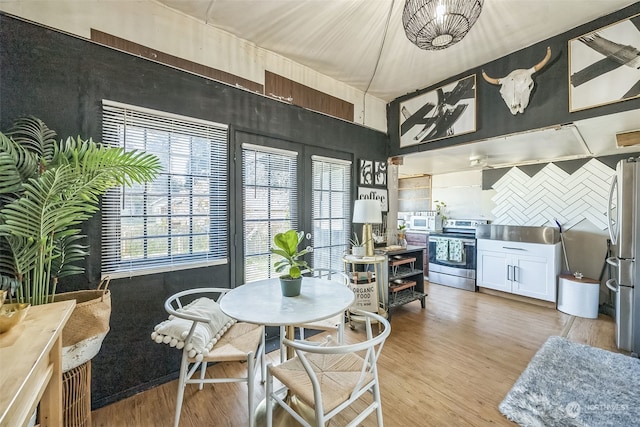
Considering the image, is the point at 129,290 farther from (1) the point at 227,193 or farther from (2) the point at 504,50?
(2) the point at 504,50

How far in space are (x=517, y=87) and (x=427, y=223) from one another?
309cm

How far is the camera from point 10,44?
5.01 feet

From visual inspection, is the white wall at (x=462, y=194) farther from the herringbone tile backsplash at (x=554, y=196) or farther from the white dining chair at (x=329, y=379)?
the white dining chair at (x=329, y=379)

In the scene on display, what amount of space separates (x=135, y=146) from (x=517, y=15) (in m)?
3.23

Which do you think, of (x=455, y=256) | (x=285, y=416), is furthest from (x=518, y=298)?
(x=285, y=416)

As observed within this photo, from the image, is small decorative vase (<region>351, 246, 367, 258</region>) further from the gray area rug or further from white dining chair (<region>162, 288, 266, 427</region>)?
the gray area rug

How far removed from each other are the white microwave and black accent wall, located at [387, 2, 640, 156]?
2.37 meters

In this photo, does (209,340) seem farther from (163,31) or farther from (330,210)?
(163,31)

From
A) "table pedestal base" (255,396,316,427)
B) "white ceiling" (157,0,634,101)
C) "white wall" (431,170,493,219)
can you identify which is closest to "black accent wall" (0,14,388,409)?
"white ceiling" (157,0,634,101)

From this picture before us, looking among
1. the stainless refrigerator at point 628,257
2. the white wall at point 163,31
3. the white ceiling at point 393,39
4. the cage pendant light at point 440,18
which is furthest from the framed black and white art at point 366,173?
the stainless refrigerator at point 628,257

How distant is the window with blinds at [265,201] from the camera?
2.49m

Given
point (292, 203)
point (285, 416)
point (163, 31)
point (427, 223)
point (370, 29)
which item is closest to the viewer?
point (285, 416)

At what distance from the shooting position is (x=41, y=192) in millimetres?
1262

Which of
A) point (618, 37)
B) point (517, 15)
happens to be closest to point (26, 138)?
point (517, 15)
